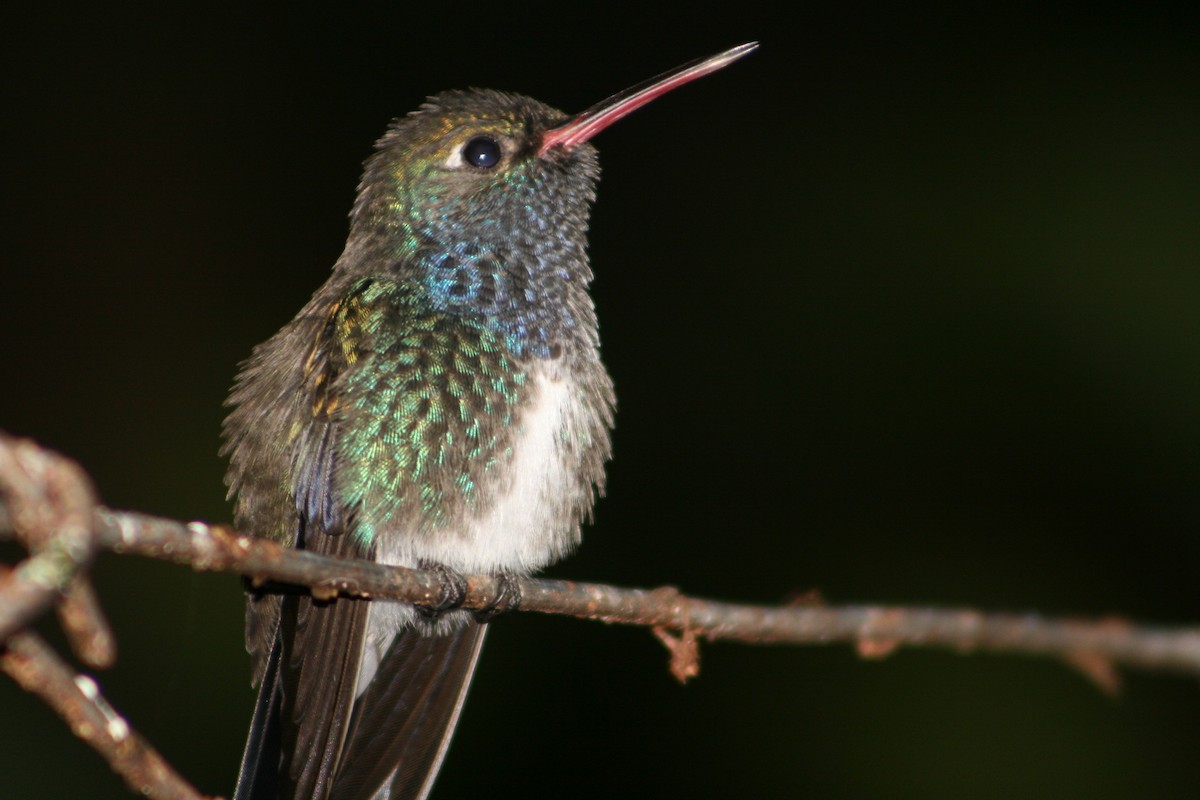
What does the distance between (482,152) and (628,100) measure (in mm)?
438

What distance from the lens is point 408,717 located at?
8.98 feet

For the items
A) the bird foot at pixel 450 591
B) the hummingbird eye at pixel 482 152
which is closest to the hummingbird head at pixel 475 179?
the hummingbird eye at pixel 482 152

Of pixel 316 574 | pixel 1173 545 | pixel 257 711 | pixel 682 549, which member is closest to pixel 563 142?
pixel 257 711

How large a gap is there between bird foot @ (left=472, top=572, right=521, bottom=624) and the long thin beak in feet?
3.91

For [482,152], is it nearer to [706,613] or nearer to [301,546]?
[301,546]

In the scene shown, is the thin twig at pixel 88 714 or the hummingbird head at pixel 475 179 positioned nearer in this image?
the thin twig at pixel 88 714

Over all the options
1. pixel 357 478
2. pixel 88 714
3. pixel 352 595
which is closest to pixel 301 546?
pixel 357 478

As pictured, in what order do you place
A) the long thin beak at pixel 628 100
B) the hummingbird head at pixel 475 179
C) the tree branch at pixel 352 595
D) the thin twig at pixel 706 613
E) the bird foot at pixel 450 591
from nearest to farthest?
the tree branch at pixel 352 595 → the thin twig at pixel 706 613 → the bird foot at pixel 450 591 → the long thin beak at pixel 628 100 → the hummingbird head at pixel 475 179

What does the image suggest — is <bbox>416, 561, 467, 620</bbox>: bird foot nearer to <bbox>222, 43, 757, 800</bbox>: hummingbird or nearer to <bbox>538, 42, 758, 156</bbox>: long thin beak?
<bbox>222, 43, 757, 800</bbox>: hummingbird

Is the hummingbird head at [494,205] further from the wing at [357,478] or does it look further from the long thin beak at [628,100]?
the wing at [357,478]

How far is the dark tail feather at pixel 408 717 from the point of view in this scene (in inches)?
104

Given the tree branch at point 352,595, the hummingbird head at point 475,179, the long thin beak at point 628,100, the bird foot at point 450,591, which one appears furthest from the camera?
the hummingbird head at point 475,179

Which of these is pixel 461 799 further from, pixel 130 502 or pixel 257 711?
pixel 257 711

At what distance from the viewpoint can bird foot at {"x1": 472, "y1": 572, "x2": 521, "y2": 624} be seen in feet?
6.98
